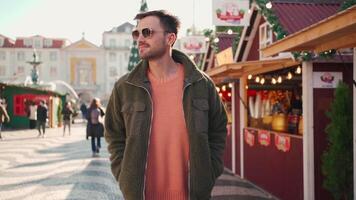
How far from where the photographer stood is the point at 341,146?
620 centimetres

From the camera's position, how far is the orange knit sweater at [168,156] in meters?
2.77

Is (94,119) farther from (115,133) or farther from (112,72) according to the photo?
(112,72)

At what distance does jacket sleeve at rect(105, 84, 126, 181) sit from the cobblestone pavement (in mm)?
5079

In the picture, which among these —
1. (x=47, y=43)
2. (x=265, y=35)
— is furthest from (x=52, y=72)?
(x=265, y=35)

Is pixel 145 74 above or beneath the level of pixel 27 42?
beneath

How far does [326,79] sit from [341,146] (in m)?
1.17

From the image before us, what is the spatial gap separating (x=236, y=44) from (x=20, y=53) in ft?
271

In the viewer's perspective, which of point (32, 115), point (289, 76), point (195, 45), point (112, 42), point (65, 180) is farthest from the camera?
point (112, 42)

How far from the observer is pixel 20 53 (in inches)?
3450

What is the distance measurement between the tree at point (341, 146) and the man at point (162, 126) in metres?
3.68

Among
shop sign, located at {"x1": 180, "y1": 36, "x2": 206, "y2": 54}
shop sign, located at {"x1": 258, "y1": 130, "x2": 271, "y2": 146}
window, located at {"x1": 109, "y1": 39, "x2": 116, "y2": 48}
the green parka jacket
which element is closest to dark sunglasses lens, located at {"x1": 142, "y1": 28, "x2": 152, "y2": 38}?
the green parka jacket

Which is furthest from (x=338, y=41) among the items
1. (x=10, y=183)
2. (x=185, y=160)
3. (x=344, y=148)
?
(x=10, y=183)

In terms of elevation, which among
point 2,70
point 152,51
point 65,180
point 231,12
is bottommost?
point 65,180

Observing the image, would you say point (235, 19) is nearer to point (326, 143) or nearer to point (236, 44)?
point (236, 44)
